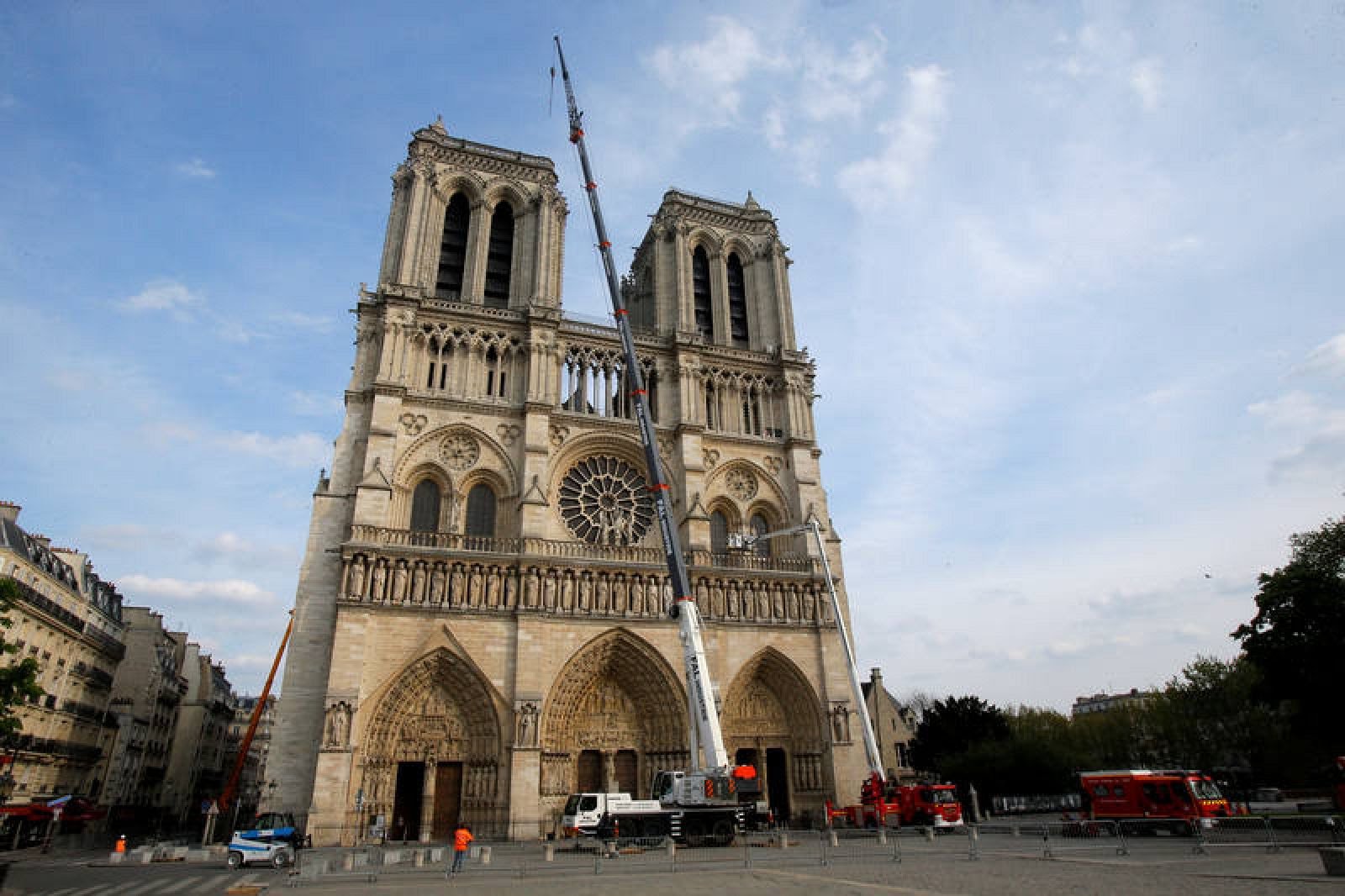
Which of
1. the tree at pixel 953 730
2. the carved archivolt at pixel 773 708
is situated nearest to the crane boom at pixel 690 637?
the carved archivolt at pixel 773 708

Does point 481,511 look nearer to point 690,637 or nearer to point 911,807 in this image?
point 690,637

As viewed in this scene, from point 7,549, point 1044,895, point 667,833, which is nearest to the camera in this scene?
point 1044,895

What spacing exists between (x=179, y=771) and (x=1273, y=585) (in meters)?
51.3

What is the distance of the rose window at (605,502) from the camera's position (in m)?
26.3

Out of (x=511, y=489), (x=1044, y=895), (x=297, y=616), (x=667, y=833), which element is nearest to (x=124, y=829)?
(x=297, y=616)

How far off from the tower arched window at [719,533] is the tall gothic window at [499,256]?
11.2 metres

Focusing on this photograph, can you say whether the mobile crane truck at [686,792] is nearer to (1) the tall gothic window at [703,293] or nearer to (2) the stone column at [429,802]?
(2) the stone column at [429,802]

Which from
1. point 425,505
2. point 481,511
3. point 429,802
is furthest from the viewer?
point 481,511

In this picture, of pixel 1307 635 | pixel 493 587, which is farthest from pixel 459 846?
pixel 1307 635

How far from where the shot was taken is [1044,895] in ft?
27.8

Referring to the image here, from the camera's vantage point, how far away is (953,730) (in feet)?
107

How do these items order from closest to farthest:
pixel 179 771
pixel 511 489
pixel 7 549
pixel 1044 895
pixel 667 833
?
pixel 1044 895 < pixel 667 833 < pixel 7 549 < pixel 511 489 < pixel 179 771

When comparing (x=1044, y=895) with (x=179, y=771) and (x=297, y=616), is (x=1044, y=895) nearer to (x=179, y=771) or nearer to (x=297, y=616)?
(x=297, y=616)

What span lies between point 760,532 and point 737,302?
34.1 ft
